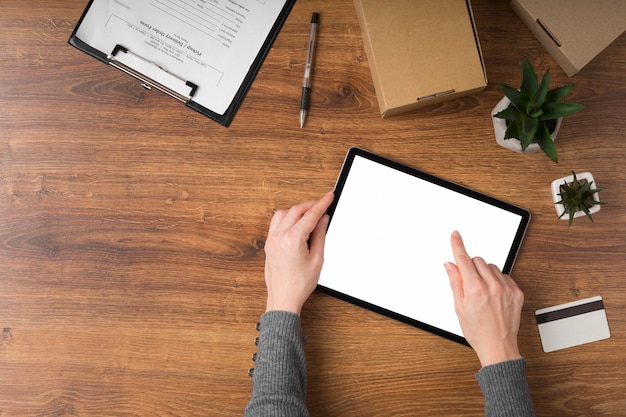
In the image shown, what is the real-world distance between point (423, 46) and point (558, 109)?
25 cm

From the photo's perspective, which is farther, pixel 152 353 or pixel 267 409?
pixel 152 353

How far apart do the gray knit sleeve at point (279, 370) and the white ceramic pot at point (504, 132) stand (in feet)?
1.71

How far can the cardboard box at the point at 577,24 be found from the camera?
0.85 meters

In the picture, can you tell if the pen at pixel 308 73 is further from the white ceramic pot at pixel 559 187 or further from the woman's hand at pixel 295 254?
the white ceramic pot at pixel 559 187

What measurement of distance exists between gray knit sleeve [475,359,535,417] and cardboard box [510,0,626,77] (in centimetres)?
57

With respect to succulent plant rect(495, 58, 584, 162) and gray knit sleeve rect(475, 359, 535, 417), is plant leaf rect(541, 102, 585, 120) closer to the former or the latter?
succulent plant rect(495, 58, 584, 162)

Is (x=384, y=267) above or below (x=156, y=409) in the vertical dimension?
above

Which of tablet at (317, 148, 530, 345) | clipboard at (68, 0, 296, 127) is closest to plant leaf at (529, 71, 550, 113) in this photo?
tablet at (317, 148, 530, 345)

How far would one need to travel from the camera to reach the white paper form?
3.17 feet

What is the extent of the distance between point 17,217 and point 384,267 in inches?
29.2

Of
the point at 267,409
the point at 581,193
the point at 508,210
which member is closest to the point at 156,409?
the point at 267,409

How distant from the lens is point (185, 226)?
96cm

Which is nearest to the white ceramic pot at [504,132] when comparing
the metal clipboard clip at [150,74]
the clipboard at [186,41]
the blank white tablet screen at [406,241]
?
the blank white tablet screen at [406,241]

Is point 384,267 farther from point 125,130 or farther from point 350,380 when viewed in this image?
point 125,130
